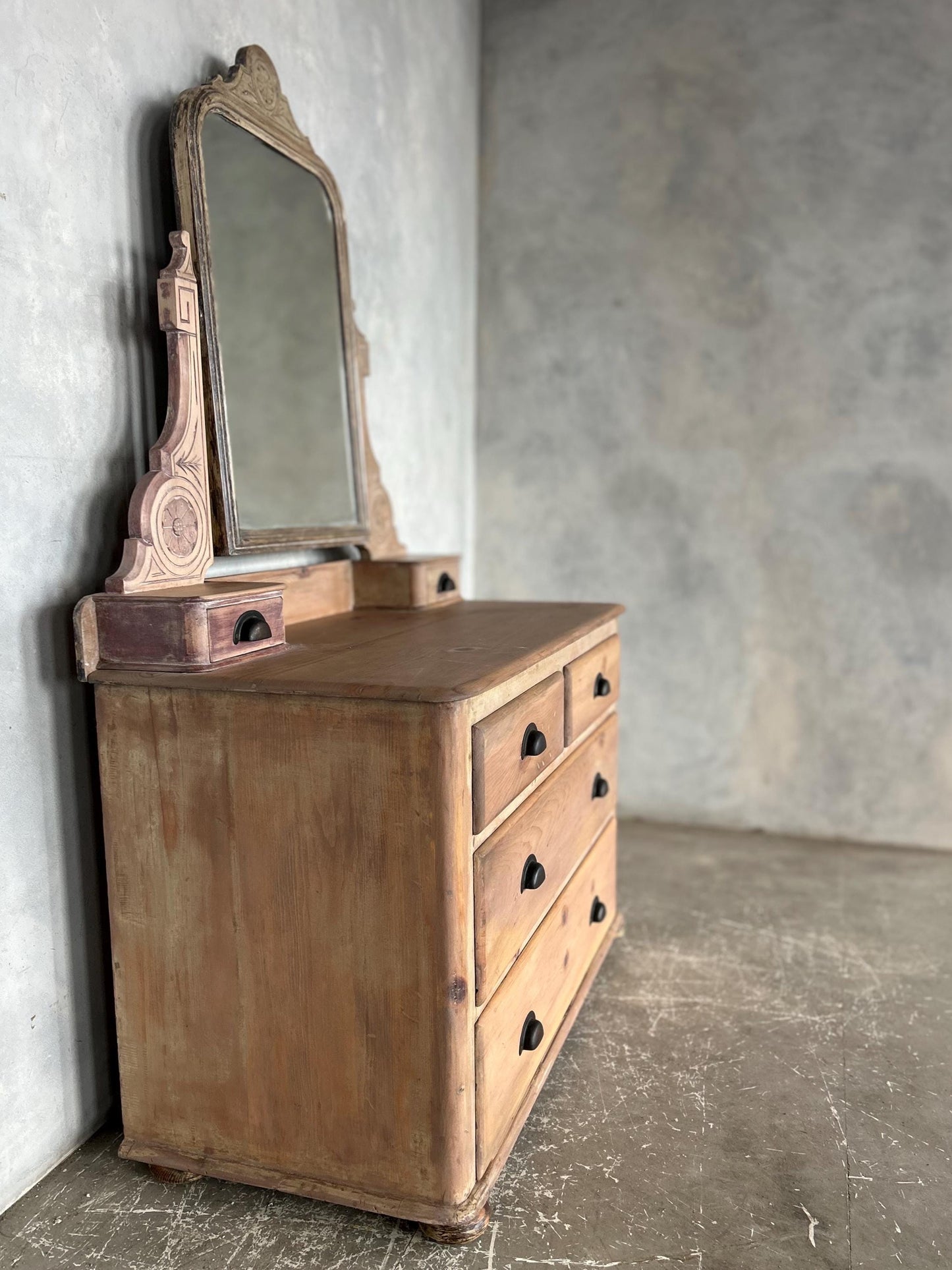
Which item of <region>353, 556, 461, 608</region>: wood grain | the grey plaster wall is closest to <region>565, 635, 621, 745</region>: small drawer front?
<region>353, 556, 461, 608</region>: wood grain

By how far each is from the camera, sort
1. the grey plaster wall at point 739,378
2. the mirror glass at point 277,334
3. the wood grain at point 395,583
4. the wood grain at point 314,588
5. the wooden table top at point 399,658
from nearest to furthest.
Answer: the wooden table top at point 399,658
the mirror glass at point 277,334
the wood grain at point 314,588
the wood grain at point 395,583
the grey plaster wall at point 739,378

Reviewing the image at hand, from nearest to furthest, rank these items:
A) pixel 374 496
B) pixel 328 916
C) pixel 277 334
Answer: pixel 328 916, pixel 277 334, pixel 374 496

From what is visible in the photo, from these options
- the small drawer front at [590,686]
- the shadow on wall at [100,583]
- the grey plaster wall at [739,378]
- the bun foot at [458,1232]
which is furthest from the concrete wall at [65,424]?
the grey plaster wall at [739,378]

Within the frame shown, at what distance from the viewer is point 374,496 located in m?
2.62

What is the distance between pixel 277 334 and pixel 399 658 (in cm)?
92

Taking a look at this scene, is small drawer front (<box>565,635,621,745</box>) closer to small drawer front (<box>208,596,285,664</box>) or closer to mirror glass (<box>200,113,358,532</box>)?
small drawer front (<box>208,596,285,664</box>)

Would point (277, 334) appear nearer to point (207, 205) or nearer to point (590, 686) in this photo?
point (207, 205)

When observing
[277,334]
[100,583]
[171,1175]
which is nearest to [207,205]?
[277,334]

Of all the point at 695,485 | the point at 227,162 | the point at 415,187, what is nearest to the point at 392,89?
the point at 415,187

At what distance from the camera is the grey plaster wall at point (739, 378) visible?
322cm

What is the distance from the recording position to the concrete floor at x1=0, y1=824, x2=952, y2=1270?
1.50 meters

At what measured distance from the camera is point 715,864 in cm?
323

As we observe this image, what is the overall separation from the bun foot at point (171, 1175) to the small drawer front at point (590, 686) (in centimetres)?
103

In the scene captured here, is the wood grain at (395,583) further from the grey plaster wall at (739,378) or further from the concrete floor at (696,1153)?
the grey plaster wall at (739,378)
